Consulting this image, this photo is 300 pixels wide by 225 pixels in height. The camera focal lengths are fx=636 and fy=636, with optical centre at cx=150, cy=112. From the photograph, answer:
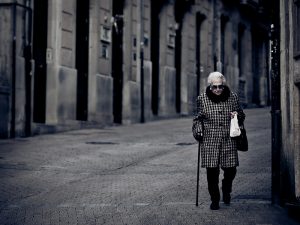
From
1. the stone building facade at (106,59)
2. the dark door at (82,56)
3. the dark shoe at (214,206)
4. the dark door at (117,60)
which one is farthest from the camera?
the dark door at (117,60)

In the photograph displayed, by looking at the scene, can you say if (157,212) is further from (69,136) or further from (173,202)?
(69,136)

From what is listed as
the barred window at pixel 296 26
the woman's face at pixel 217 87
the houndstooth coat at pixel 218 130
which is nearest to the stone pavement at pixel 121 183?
the houndstooth coat at pixel 218 130

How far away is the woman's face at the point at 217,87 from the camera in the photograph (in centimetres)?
759

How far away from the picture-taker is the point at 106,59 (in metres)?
20.8

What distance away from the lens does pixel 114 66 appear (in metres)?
21.8

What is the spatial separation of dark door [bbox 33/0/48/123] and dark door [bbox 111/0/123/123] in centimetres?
400

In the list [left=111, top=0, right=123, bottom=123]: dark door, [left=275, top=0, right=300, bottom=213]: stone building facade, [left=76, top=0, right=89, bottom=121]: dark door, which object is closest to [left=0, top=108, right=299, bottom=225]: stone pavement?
[left=275, top=0, right=300, bottom=213]: stone building facade

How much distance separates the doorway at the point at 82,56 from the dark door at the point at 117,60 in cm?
178

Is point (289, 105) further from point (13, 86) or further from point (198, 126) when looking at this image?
point (13, 86)

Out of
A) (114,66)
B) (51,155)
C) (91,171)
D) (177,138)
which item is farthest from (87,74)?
(91,171)

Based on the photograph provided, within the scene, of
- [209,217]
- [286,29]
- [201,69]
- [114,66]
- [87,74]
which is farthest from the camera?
[201,69]

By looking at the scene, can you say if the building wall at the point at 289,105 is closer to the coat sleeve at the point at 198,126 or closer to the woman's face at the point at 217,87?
the woman's face at the point at 217,87

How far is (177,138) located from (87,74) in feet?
17.7

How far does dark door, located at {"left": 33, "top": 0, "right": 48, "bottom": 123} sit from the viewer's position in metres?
17.8
